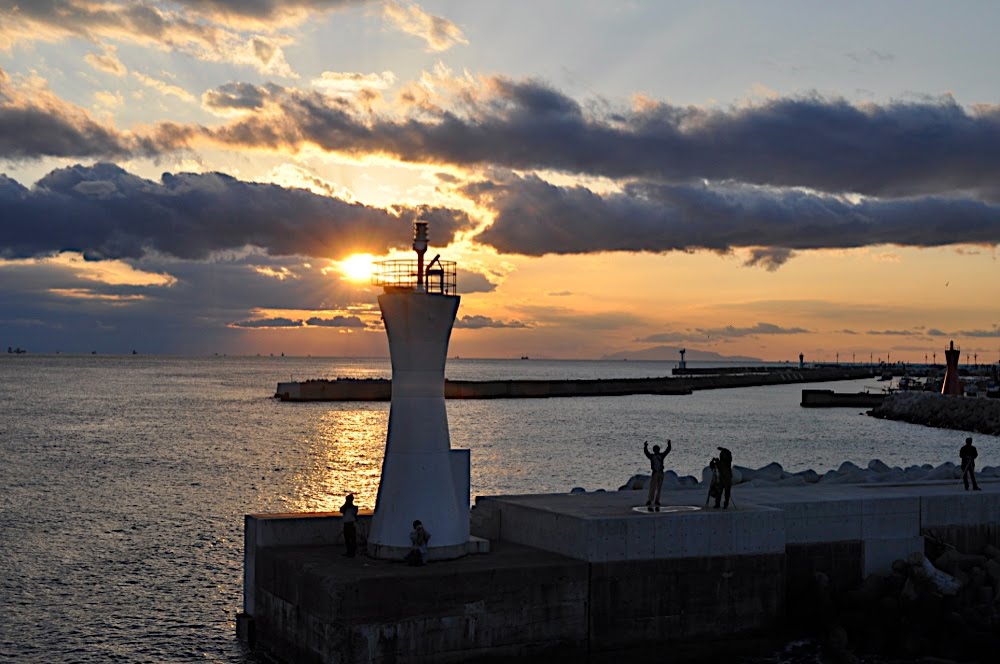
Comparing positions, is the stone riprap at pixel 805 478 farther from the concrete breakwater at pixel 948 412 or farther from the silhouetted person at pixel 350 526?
the concrete breakwater at pixel 948 412

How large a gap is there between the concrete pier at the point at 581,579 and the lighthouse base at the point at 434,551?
0.80ft

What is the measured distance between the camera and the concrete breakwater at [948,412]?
74875 millimetres

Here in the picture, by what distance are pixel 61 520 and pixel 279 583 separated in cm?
1870

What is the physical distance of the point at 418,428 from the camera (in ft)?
57.3

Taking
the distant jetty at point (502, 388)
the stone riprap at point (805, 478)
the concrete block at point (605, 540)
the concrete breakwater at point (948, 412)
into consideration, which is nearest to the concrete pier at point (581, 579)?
the concrete block at point (605, 540)

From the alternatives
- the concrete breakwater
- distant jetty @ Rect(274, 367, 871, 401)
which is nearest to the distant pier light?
the concrete breakwater

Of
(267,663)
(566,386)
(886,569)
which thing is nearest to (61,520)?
(267,663)

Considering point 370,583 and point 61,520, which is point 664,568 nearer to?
point 370,583

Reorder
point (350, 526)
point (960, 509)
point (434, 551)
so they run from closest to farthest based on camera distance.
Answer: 1. point (434, 551)
2. point (350, 526)
3. point (960, 509)

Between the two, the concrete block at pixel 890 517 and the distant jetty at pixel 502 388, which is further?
the distant jetty at pixel 502 388

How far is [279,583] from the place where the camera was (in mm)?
16766

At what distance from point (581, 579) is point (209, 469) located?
33.9m

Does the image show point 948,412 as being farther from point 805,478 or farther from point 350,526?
point 350,526

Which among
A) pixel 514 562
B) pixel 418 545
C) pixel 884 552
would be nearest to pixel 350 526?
pixel 418 545
